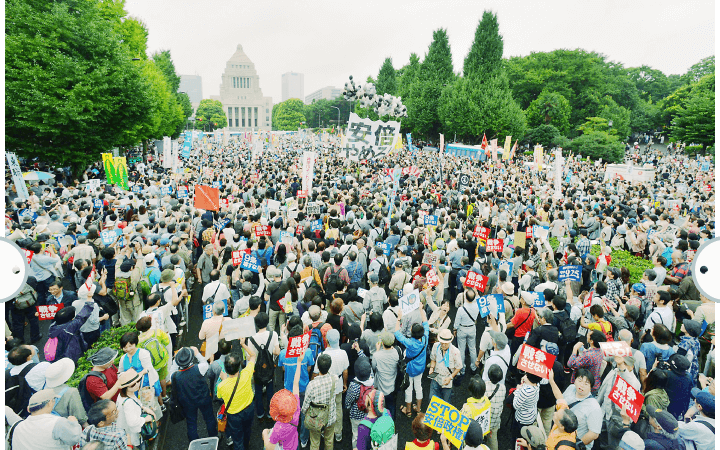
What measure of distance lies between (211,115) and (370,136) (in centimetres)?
9756

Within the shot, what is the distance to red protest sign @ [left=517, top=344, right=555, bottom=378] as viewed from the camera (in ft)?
12.3

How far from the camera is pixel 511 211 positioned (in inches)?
461

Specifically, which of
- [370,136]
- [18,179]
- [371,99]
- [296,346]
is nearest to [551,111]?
[371,99]

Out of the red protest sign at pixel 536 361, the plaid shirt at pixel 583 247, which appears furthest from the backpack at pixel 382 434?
the plaid shirt at pixel 583 247

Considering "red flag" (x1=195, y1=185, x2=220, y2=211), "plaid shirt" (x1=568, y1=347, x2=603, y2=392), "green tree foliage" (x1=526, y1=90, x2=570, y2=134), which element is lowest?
"plaid shirt" (x1=568, y1=347, x2=603, y2=392)

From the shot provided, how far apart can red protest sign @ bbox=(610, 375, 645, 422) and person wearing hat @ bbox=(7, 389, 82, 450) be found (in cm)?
502

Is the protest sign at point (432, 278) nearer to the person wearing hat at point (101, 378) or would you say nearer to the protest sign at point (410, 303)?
the protest sign at point (410, 303)

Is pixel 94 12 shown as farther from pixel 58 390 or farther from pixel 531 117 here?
pixel 531 117

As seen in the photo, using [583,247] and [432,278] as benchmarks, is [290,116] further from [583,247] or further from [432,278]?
[432,278]

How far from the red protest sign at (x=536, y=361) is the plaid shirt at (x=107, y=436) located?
3.81 metres

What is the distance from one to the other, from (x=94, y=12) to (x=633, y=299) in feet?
78.6

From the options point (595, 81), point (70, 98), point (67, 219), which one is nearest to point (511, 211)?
point (67, 219)

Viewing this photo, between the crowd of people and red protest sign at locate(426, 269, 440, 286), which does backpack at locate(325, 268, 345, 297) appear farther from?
red protest sign at locate(426, 269, 440, 286)

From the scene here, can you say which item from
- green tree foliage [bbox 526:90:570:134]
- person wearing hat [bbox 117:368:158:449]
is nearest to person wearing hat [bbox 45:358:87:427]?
person wearing hat [bbox 117:368:158:449]
